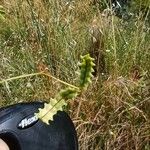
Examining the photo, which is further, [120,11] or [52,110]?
[120,11]

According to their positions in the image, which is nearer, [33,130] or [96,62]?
[33,130]

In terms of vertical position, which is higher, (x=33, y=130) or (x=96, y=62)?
(x=33, y=130)

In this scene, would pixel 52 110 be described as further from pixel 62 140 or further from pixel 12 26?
pixel 12 26

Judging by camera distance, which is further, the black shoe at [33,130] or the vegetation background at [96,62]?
the vegetation background at [96,62]

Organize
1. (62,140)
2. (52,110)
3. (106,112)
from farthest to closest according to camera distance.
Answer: (106,112), (62,140), (52,110)

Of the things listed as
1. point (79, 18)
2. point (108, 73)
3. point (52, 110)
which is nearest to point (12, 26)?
point (79, 18)
